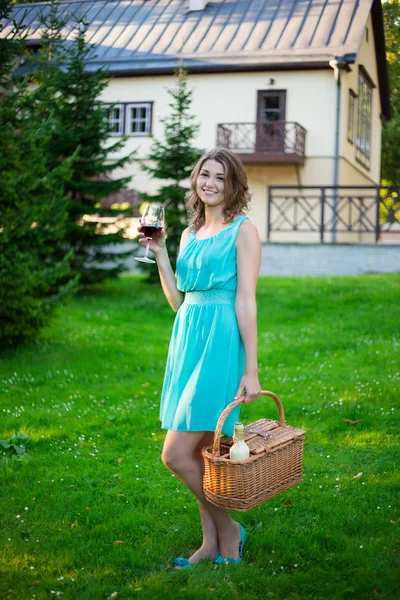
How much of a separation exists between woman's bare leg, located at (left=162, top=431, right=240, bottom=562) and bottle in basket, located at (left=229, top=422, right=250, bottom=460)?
0.28 m

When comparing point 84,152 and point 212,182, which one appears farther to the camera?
point 84,152

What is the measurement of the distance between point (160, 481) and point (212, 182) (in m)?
2.58

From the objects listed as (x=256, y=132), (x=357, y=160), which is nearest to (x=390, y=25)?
(x=357, y=160)

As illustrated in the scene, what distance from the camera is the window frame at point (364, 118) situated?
2816 centimetres

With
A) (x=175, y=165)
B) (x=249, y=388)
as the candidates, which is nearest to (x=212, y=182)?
(x=249, y=388)

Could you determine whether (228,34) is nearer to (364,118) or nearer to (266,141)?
(266,141)

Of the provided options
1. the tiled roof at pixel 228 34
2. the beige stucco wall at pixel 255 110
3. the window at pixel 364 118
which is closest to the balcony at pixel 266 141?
the beige stucco wall at pixel 255 110

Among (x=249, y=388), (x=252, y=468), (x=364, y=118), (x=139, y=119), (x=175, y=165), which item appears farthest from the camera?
(x=364, y=118)

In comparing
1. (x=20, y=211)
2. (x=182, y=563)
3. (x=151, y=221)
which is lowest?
(x=182, y=563)

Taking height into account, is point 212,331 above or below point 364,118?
below

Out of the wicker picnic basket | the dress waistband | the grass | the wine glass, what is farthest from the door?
the wicker picnic basket

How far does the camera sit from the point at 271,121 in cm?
2506

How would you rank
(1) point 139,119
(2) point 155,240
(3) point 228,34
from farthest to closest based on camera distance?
(1) point 139,119 → (3) point 228,34 → (2) point 155,240

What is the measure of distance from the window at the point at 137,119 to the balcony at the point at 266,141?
299 centimetres
